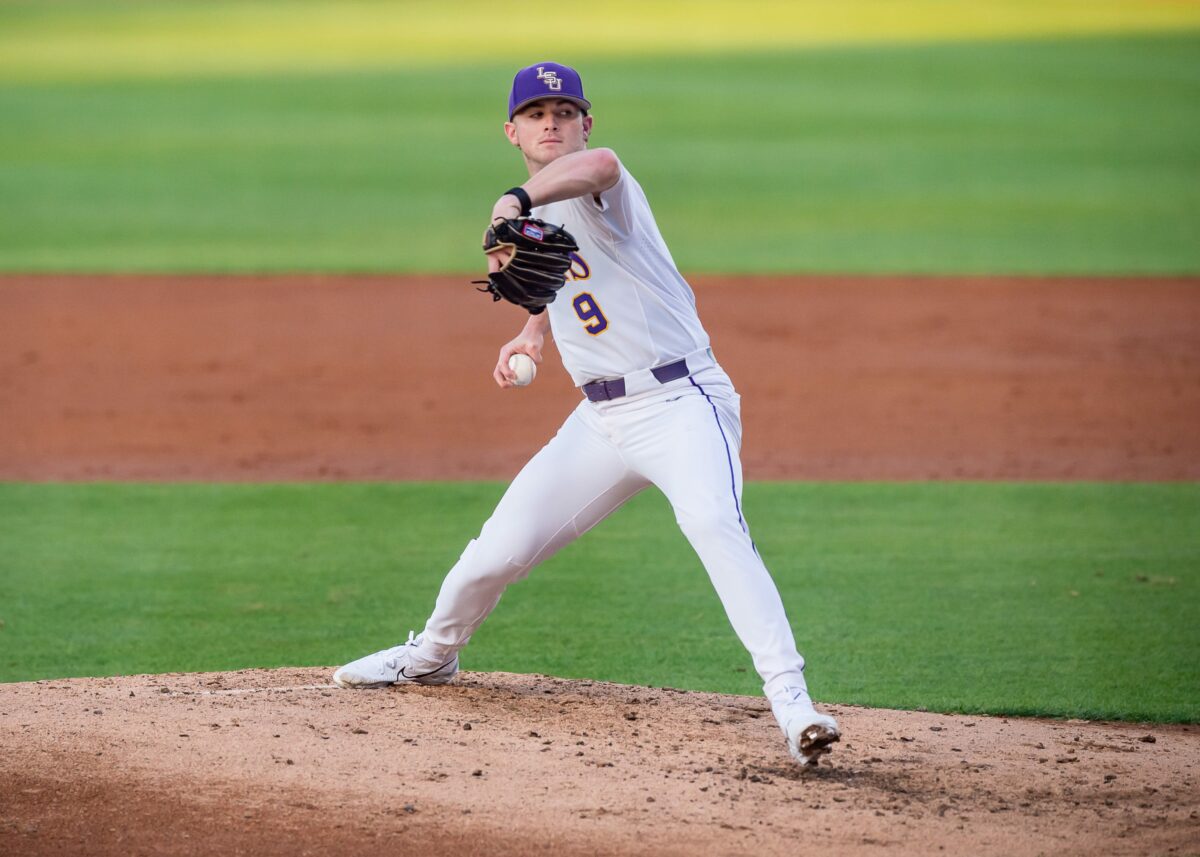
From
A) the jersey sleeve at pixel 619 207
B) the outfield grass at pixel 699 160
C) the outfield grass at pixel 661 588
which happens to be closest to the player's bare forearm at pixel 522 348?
the jersey sleeve at pixel 619 207

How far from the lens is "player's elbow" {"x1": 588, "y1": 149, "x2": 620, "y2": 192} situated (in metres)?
4.21

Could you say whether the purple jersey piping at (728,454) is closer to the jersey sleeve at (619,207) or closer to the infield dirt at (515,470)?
the jersey sleeve at (619,207)

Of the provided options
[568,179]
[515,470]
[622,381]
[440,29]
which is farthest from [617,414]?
[440,29]

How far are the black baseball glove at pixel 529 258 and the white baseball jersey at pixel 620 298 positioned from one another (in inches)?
12.8

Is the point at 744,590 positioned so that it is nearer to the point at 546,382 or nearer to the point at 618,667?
the point at 618,667

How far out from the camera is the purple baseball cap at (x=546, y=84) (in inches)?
179

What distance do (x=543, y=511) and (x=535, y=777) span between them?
856mm

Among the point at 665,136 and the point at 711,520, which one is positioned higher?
the point at 665,136

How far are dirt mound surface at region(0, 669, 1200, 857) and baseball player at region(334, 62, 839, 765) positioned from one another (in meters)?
0.31

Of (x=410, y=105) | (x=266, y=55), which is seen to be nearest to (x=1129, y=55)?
(x=410, y=105)

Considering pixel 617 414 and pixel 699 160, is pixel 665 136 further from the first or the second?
pixel 617 414

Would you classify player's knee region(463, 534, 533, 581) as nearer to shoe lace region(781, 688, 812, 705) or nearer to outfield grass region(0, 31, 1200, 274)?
shoe lace region(781, 688, 812, 705)

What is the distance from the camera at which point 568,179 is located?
4.17 m

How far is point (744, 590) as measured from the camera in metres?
4.43
